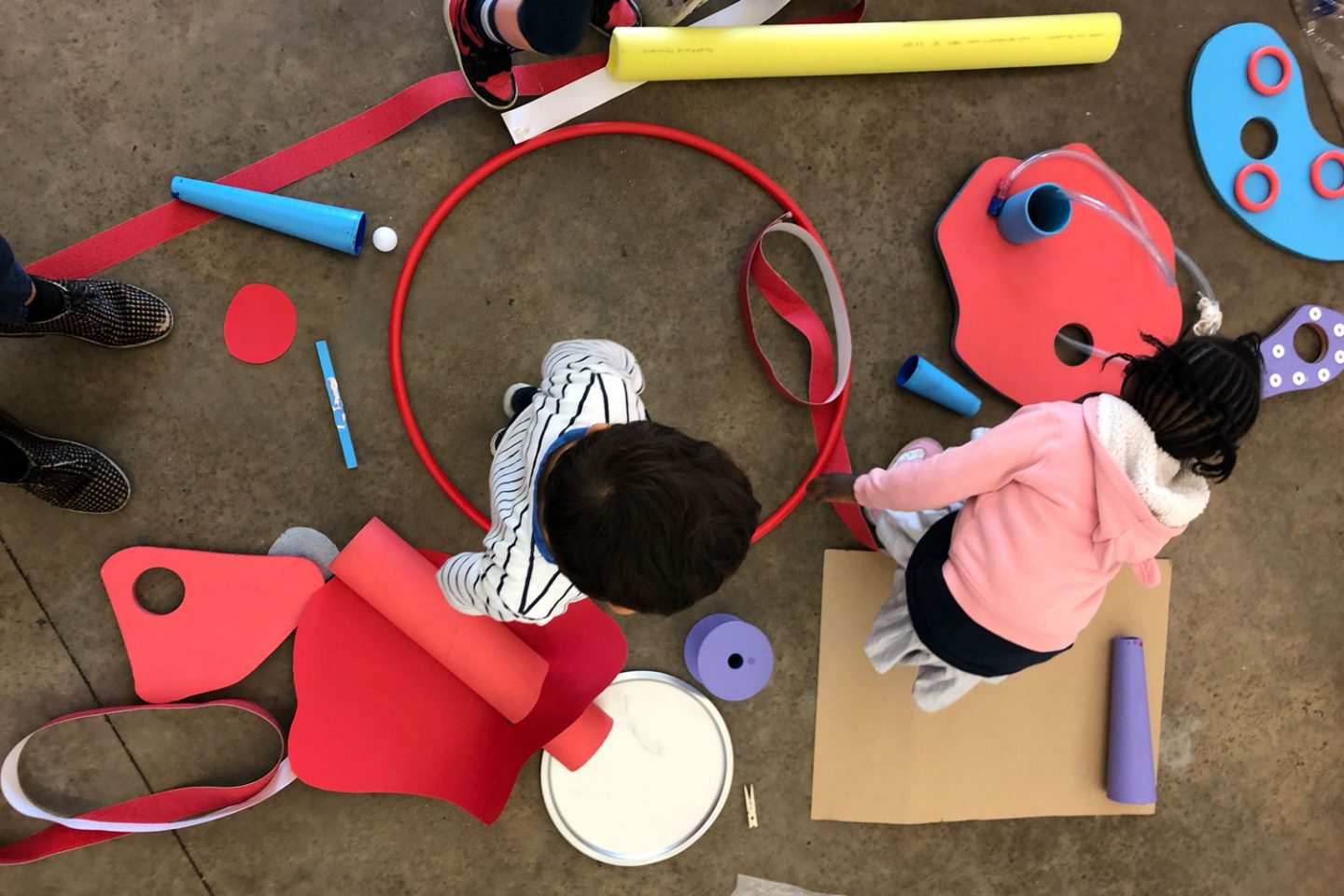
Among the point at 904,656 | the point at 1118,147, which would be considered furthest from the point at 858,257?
the point at 904,656

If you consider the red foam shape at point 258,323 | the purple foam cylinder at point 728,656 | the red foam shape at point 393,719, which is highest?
the red foam shape at point 258,323

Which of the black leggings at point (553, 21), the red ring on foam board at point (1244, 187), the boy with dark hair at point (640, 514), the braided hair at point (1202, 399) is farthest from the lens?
the red ring on foam board at point (1244, 187)

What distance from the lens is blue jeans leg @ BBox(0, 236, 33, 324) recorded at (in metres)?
1.38

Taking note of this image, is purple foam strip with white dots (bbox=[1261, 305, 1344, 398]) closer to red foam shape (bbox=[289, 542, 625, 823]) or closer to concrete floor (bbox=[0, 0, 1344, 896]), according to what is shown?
concrete floor (bbox=[0, 0, 1344, 896])

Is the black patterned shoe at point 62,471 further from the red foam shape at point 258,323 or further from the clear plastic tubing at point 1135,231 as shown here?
the clear plastic tubing at point 1135,231

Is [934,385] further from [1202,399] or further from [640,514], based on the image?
[640,514]

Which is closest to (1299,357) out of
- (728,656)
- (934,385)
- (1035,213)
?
(1035,213)

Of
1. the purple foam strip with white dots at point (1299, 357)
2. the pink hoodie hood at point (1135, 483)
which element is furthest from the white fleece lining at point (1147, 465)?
the purple foam strip with white dots at point (1299, 357)

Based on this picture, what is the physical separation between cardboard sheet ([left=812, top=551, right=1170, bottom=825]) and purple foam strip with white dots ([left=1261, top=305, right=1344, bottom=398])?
0.54 m

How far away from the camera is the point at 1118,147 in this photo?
2012 millimetres

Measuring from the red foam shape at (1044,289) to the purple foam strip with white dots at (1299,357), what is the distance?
31cm

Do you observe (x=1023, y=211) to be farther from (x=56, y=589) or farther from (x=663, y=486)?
(x=56, y=589)

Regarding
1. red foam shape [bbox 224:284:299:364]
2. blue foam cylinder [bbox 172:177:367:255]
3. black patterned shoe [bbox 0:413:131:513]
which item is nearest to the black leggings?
blue foam cylinder [bbox 172:177:367:255]

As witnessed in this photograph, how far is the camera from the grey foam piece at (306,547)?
1.75m
